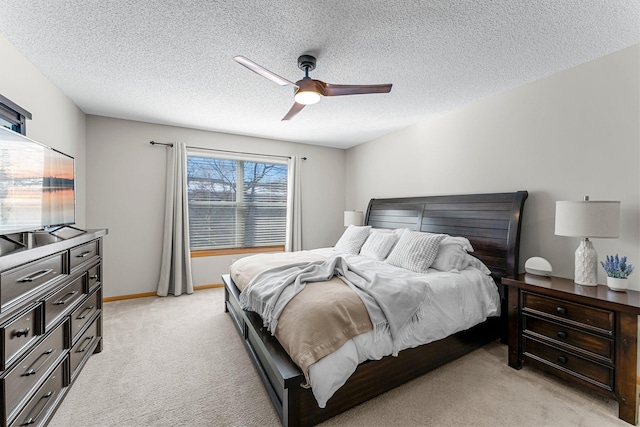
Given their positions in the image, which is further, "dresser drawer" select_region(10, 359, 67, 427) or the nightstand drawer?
the nightstand drawer

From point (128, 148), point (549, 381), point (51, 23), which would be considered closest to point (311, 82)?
point (51, 23)

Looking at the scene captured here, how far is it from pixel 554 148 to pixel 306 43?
244 cm

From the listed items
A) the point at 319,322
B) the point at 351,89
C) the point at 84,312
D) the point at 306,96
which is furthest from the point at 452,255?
the point at 84,312

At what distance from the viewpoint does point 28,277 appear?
1423 millimetres

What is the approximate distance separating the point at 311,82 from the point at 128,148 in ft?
10.8

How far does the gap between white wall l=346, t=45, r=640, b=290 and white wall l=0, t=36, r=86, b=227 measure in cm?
429

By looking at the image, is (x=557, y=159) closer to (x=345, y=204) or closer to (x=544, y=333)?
(x=544, y=333)

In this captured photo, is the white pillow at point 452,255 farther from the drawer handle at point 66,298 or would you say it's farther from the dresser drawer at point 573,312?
the drawer handle at point 66,298

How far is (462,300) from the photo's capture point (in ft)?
7.70

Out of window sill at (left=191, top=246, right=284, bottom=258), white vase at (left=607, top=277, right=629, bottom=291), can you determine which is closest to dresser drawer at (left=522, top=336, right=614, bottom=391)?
white vase at (left=607, top=277, right=629, bottom=291)

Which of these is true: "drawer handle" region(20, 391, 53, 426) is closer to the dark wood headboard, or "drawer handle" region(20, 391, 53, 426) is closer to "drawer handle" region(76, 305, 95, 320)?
"drawer handle" region(76, 305, 95, 320)

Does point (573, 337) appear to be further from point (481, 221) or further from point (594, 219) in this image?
point (481, 221)

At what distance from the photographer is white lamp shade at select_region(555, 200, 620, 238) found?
1938 mm

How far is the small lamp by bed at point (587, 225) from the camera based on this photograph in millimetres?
1939
